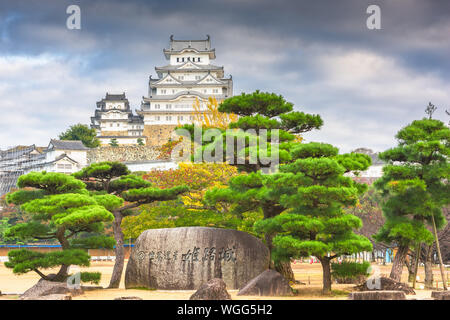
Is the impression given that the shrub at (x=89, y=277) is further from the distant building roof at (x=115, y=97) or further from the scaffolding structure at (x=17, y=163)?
the distant building roof at (x=115, y=97)

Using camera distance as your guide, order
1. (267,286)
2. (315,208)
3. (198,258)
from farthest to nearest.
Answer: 1. (198,258)
2. (315,208)
3. (267,286)

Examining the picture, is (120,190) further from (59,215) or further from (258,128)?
(258,128)

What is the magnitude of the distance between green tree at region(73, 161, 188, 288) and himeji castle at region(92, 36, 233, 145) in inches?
1550

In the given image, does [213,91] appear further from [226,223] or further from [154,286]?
[154,286]

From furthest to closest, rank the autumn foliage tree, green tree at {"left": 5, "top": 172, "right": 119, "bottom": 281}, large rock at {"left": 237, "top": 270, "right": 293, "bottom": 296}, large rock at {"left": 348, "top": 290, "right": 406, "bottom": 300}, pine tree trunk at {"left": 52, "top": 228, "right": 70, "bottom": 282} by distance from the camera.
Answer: the autumn foliage tree → pine tree trunk at {"left": 52, "top": 228, "right": 70, "bottom": 282} → green tree at {"left": 5, "top": 172, "right": 119, "bottom": 281} → large rock at {"left": 237, "top": 270, "right": 293, "bottom": 296} → large rock at {"left": 348, "top": 290, "right": 406, "bottom": 300}

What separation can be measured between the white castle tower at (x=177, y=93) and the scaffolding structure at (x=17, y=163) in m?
12.5

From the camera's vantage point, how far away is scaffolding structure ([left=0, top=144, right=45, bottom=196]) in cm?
5791

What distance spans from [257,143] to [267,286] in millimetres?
4940

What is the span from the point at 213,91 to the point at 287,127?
4420cm

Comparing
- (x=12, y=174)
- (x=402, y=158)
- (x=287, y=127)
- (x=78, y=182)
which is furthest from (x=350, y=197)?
(x=12, y=174)

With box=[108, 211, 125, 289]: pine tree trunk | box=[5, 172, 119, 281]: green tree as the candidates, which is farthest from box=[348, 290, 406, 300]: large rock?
box=[108, 211, 125, 289]: pine tree trunk

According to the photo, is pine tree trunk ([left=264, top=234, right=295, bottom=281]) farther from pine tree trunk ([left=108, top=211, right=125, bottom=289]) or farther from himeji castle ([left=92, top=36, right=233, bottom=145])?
himeji castle ([left=92, top=36, right=233, bottom=145])

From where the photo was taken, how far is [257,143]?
17156 mm

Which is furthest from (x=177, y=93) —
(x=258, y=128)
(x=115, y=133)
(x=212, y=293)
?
(x=212, y=293)
